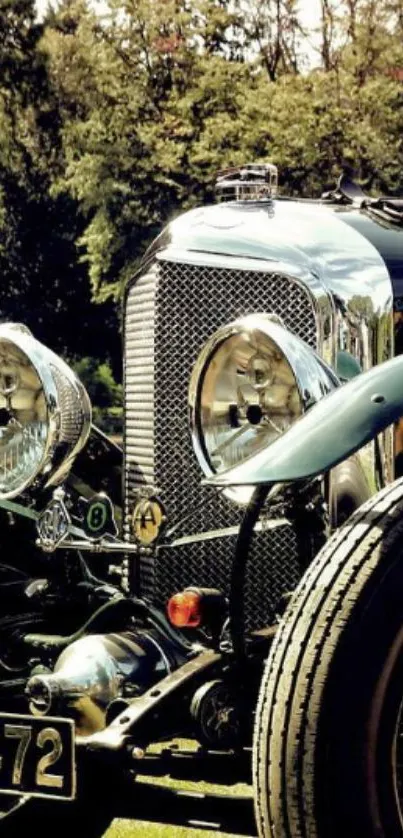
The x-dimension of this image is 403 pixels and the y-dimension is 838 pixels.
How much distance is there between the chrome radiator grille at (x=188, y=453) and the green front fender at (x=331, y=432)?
0.86 metres

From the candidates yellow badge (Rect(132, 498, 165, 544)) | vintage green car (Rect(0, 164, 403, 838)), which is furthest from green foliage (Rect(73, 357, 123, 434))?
yellow badge (Rect(132, 498, 165, 544))

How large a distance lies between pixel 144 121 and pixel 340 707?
76.5 feet

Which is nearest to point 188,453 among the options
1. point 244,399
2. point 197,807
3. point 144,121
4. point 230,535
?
point 230,535

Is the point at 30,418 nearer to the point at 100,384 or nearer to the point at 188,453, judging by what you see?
the point at 188,453

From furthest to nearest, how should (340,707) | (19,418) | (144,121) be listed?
(144,121)
(19,418)
(340,707)

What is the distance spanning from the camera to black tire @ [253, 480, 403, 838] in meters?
2.35

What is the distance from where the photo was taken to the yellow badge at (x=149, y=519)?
3490 mm

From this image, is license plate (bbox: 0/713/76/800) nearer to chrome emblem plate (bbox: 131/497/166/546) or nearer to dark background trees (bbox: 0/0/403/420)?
chrome emblem plate (bbox: 131/497/166/546)

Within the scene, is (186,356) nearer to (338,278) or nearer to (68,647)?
(338,278)

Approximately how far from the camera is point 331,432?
2672mm

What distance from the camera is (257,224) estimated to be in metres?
3.71

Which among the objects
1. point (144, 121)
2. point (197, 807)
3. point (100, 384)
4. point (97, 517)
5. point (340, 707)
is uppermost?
point (144, 121)

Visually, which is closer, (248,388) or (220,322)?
(248,388)

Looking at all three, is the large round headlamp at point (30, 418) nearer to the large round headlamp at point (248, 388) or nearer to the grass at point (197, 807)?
the large round headlamp at point (248, 388)
